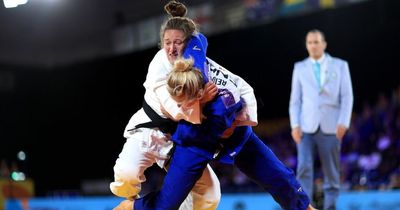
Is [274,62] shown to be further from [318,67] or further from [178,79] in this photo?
[178,79]

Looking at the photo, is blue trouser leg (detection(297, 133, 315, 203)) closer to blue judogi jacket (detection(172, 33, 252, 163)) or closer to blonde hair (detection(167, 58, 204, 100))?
blue judogi jacket (detection(172, 33, 252, 163))

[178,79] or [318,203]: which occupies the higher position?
[178,79]

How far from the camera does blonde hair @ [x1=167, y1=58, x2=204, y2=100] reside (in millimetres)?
2955

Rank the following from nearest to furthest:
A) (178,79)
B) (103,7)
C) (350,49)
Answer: (178,79) → (350,49) → (103,7)

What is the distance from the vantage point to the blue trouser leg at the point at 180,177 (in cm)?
313

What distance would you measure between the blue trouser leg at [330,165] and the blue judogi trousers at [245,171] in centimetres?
118

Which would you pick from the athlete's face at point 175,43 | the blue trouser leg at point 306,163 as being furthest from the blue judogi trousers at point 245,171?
the blue trouser leg at point 306,163

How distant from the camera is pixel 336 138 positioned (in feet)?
15.2

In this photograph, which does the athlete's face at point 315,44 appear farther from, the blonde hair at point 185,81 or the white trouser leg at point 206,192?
the blonde hair at point 185,81

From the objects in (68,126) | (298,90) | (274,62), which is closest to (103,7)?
(68,126)

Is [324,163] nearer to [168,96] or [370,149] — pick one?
[168,96]

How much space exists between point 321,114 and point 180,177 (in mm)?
1851

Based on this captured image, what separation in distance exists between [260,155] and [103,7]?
9.66 metres

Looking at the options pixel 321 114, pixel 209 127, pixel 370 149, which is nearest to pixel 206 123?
pixel 209 127
